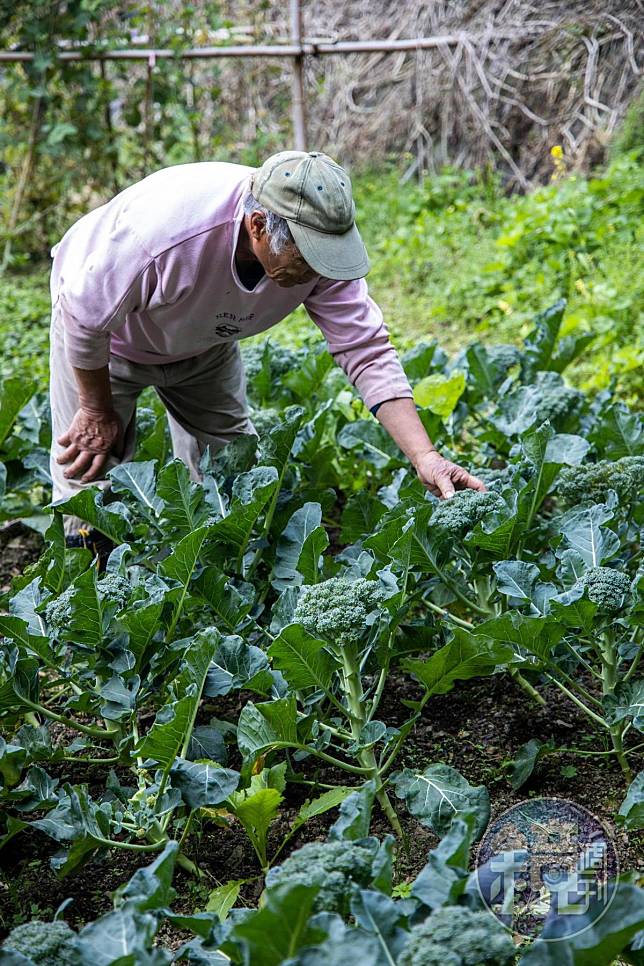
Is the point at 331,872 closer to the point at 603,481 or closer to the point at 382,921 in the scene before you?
the point at 382,921

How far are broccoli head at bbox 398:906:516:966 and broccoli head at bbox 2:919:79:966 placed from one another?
1.82ft

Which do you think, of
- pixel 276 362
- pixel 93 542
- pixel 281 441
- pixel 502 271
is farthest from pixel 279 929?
pixel 502 271

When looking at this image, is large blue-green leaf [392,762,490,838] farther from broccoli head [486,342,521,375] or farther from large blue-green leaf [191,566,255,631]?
broccoli head [486,342,521,375]

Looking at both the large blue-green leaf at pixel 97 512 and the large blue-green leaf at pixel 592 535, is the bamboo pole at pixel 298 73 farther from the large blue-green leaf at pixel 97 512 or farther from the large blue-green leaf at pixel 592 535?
the large blue-green leaf at pixel 592 535

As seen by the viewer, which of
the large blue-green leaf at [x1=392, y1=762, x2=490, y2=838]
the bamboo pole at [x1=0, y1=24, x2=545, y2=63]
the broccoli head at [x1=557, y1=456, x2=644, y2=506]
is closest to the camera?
the large blue-green leaf at [x1=392, y1=762, x2=490, y2=838]

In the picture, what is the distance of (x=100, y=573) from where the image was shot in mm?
3502

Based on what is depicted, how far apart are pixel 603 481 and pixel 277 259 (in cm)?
114

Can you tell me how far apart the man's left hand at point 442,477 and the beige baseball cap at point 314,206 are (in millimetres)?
613

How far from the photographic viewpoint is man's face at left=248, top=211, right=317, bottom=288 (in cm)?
269

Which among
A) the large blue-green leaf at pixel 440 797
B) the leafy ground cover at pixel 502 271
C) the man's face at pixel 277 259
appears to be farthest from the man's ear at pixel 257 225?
the leafy ground cover at pixel 502 271

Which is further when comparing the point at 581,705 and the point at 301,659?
the point at 581,705

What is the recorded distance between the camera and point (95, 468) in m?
3.29

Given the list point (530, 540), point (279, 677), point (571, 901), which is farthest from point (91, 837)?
point (530, 540)

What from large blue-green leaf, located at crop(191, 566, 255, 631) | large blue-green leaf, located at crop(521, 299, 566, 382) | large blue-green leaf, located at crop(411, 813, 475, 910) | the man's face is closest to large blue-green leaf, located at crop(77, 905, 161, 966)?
large blue-green leaf, located at crop(411, 813, 475, 910)
